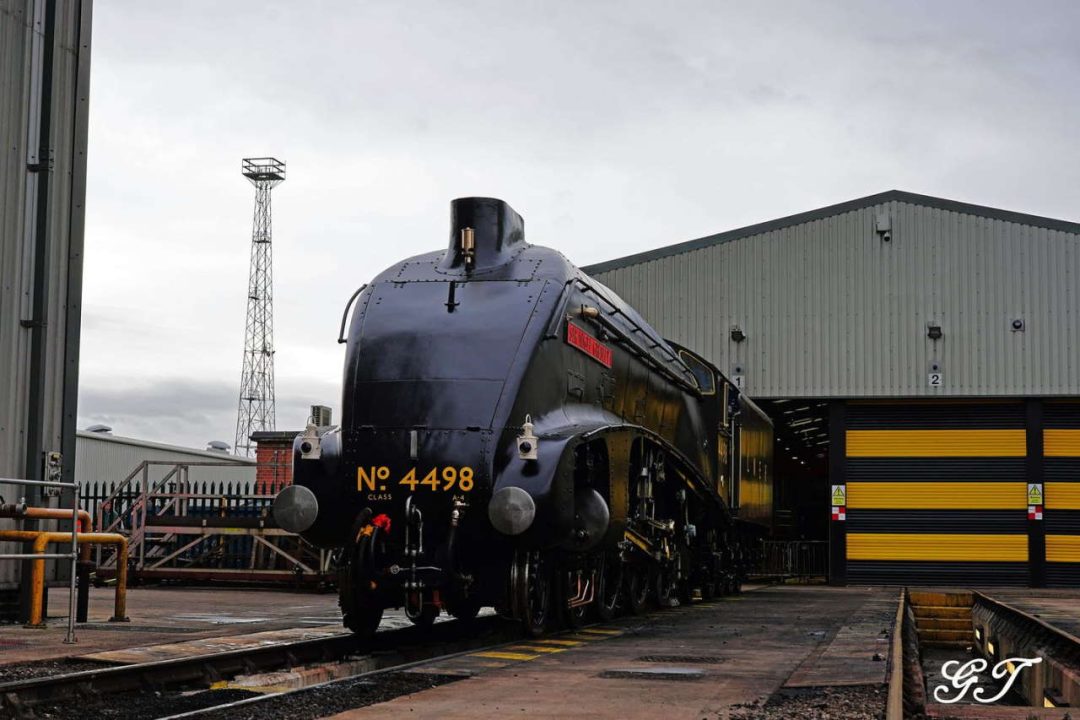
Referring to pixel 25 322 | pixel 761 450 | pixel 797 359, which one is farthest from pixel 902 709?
pixel 797 359

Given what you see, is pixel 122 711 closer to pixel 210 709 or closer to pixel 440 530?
pixel 210 709

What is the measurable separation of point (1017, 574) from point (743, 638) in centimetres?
1878

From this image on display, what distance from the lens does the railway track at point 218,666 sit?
22.3 ft

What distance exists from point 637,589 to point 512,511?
17.0 feet

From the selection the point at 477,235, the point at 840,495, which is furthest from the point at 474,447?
the point at 840,495

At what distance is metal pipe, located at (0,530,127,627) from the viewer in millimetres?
10906

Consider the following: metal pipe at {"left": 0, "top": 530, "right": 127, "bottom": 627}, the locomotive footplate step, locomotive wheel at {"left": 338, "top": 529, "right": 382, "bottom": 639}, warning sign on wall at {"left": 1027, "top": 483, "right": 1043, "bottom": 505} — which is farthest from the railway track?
warning sign on wall at {"left": 1027, "top": 483, "right": 1043, "bottom": 505}

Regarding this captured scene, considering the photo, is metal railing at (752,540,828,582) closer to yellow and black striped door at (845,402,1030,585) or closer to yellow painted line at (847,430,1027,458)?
yellow and black striped door at (845,402,1030,585)

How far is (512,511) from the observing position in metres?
9.54

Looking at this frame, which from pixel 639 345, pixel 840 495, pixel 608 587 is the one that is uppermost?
pixel 639 345

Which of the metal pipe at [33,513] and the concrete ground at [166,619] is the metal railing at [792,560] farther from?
the metal pipe at [33,513]

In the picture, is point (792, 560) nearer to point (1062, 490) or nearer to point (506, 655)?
point (1062, 490)

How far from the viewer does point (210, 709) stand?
6.51 m

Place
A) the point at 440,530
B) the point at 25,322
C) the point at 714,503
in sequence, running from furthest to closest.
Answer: the point at 714,503
the point at 25,322
the point at 440,530
